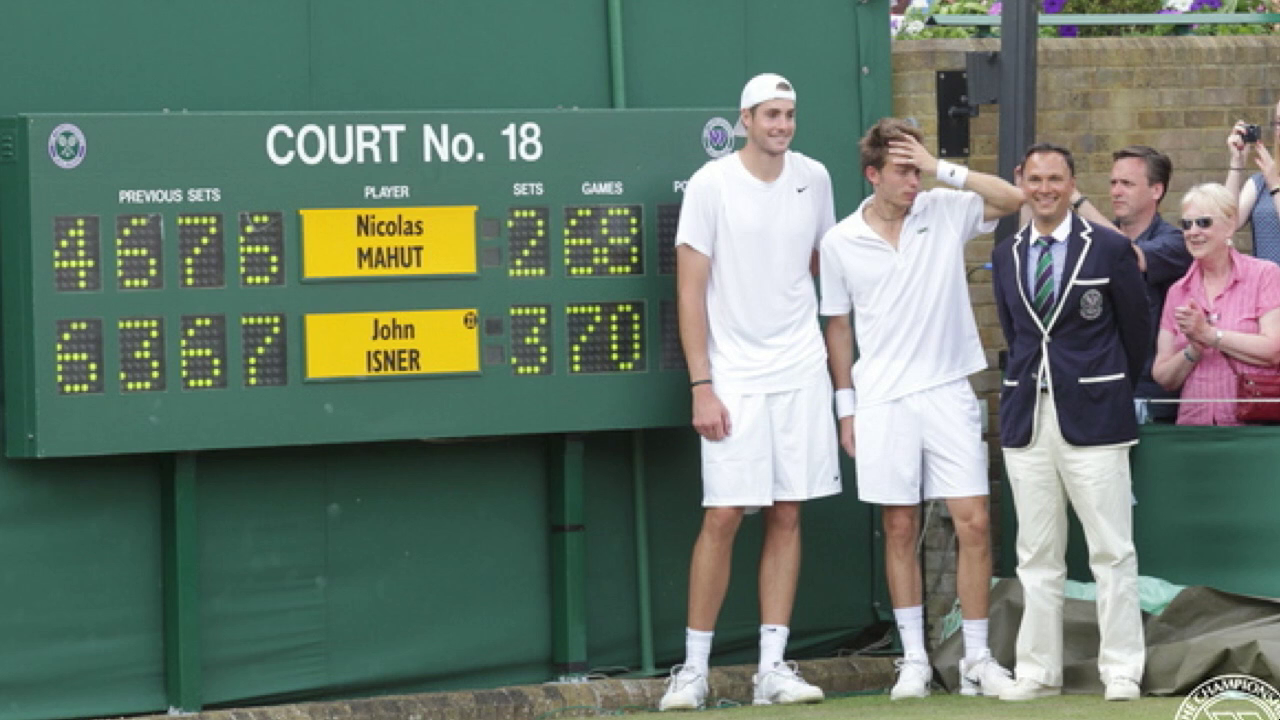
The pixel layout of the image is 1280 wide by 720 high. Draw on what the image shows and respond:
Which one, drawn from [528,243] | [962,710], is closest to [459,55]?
[528,243]

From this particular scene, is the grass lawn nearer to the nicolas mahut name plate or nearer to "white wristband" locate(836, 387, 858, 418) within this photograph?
"white wristband" locate(836, 387, 858, 418)

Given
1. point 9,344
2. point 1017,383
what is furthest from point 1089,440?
point 9,344

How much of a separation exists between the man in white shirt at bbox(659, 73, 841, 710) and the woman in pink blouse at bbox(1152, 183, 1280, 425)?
1422 millimetres

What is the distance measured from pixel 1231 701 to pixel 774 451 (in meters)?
1.98

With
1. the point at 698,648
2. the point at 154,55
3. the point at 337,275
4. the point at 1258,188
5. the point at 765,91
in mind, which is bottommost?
the point at 698,648

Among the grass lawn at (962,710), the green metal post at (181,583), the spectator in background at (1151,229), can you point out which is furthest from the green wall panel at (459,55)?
the grass lawn at (962,710)

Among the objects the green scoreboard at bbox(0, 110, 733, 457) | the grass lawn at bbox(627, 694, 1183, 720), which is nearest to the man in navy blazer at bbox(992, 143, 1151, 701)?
the grass lawn at bbox(627, 694, 1183, 720)

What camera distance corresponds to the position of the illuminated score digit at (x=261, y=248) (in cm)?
898

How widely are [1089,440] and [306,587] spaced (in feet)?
10.1

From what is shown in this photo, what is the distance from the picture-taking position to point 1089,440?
8977 mm

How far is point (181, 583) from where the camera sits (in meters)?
9.17

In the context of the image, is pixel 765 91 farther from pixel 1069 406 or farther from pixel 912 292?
pixel 1069 406

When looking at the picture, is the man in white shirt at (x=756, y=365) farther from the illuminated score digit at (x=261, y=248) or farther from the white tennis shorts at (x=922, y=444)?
the illuminated score digit at (x=261, y=248)

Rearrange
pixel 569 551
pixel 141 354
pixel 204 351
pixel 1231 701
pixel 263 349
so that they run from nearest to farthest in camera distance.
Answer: pixel 1231 701
pixel 141 354
pixel 204 351
pixel 263 349
pixel 569 551
